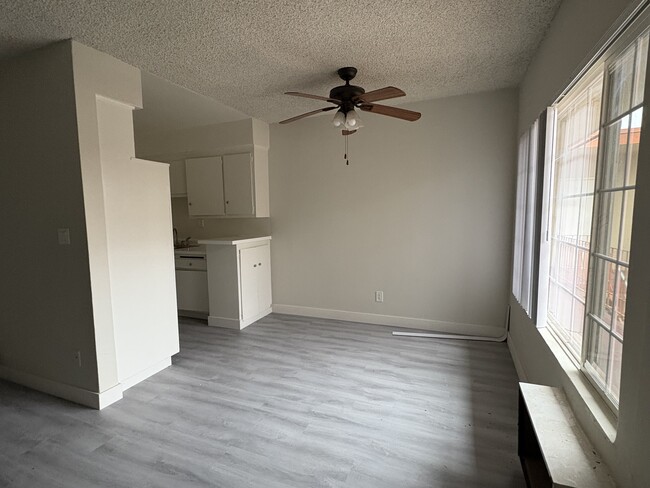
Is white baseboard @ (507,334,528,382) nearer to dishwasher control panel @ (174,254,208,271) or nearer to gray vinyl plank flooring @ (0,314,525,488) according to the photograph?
gray vinyl plank flooring @ (0,314,525,488)

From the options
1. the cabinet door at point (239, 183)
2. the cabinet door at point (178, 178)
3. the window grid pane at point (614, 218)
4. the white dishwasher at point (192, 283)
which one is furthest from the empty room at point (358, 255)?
the cabinet door at point (178, 178)

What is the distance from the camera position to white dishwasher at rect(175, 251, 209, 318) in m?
4.11

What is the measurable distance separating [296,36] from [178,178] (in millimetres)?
2994

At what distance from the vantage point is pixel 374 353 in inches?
122

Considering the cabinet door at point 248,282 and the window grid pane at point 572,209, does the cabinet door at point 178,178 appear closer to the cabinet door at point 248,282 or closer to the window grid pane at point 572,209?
the cabinet door at point 248,282

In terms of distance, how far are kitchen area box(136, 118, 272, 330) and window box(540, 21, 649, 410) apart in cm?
304

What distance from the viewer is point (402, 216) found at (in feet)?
12.1

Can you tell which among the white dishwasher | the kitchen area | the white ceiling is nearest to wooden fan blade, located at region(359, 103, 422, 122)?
the white ceiling

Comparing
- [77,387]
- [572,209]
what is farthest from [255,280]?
[572,209]

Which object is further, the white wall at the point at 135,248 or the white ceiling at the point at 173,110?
the white ceiling at the point at 173,110

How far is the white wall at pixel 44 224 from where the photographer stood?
216 centimetres

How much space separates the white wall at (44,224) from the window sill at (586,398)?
2.78m

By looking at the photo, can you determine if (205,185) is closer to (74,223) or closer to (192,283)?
(192,283)

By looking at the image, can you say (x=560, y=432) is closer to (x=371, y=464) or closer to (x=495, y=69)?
(x=371, y=464)
